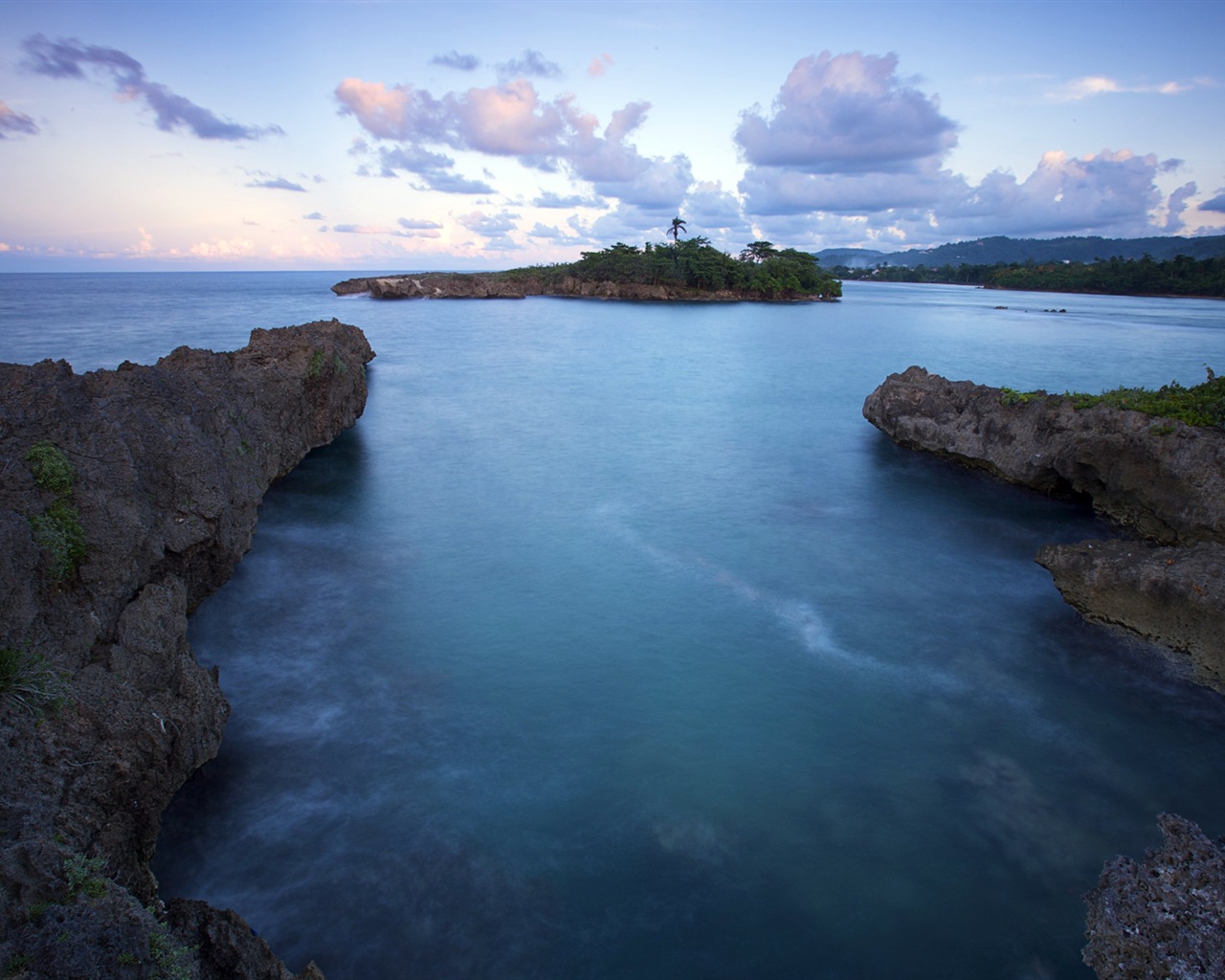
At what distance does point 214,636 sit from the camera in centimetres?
977

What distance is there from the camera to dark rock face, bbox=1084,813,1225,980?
4.48m

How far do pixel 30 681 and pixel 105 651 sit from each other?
95 cm

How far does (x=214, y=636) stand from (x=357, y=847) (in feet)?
15.6

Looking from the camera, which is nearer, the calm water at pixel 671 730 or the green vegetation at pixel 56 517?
the calm water at pixel 671 730

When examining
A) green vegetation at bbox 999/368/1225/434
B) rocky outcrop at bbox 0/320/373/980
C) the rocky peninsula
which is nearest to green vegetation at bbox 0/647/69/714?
rocky outcrop at bbox 0/320/373/980

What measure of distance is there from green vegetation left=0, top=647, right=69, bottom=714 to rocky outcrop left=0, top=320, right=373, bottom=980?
15 mm

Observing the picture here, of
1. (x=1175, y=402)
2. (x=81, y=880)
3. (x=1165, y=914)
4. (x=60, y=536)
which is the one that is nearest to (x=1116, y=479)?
(x=1175, y=402)

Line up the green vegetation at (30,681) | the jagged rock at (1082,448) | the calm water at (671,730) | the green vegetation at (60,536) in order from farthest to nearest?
the jagged rock at (1082,448) < the green vegetation at (60,536) < the calm water at (671,730) < the green vegetation at (30,681)

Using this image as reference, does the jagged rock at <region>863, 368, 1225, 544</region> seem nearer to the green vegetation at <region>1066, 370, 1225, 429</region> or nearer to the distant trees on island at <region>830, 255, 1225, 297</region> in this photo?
the green vegetation at <region>1066, 370, 1225, 429</region>

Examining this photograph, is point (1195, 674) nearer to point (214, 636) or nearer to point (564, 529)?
point (564, 529)

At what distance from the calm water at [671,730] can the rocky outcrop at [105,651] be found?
1023 mm

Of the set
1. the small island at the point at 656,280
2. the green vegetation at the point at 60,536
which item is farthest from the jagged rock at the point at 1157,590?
the small island at the point at 656,280

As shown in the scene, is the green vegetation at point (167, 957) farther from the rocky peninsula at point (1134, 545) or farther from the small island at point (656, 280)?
the small island at point (656, 280)

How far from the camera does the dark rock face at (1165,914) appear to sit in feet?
14.7
